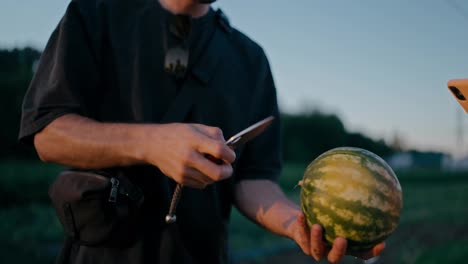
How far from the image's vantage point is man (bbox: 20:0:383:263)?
2051 mm

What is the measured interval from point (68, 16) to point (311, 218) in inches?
62.9

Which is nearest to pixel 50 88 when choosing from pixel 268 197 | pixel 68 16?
pixel 68 16

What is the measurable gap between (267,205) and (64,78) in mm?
1353

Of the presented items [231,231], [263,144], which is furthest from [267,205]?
[231,231]

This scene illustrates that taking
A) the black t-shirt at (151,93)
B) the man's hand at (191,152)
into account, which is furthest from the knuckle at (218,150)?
the black t-shirt at (151,93)

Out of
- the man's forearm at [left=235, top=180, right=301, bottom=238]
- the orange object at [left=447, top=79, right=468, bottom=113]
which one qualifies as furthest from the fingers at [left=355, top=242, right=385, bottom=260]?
the orange object at [left=447, top=79, right=468, bottom=113]

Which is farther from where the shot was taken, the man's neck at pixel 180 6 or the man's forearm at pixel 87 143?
the man's neck at pixel 180 6

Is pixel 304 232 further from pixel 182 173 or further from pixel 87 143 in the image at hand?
pixel 87 143

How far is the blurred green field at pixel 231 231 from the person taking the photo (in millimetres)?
8117

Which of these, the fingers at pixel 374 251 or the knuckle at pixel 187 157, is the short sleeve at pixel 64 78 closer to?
the knuckle at pixel 187 157

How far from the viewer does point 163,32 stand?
2.67 meters

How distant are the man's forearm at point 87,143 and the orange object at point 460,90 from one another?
1.27 metres

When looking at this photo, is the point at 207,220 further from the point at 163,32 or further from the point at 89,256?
the point at 163,32

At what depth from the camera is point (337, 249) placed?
1.99 m
